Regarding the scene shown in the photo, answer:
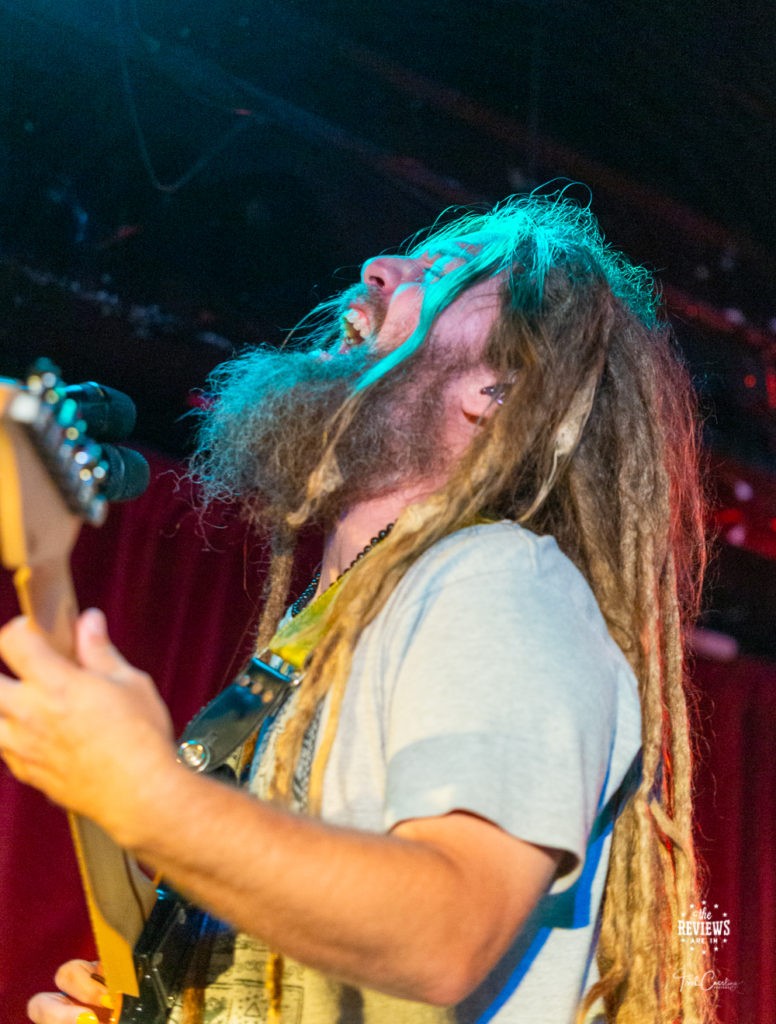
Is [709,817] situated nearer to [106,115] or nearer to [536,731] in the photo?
[106,115]

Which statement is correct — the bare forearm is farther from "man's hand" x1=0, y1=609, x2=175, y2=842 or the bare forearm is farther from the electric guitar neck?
the electric guitar neck

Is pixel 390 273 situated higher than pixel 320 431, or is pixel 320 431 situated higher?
pixel 390 273

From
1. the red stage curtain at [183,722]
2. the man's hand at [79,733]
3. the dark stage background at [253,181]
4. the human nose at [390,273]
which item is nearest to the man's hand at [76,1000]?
the man's hand at [79,733]

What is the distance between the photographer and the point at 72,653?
3.15 ft

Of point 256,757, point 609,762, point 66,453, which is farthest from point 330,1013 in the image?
point 66,453

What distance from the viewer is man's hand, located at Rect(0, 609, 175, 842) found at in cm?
88

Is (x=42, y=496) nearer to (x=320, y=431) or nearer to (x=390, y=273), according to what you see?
(x=320, y=431)

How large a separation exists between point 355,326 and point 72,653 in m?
1.31

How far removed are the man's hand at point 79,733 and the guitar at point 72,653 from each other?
40mm

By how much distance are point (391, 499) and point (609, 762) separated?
64cm

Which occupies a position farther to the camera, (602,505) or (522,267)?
(522,267)

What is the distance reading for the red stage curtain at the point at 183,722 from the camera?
3670mm

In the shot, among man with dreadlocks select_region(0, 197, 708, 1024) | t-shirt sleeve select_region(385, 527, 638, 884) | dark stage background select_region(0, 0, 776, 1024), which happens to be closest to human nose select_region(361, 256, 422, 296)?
man with dreadlocks select_region(0, 197, 708, 1024)

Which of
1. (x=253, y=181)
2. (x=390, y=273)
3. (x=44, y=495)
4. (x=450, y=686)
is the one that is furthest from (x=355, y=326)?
(x=253, y=181)
